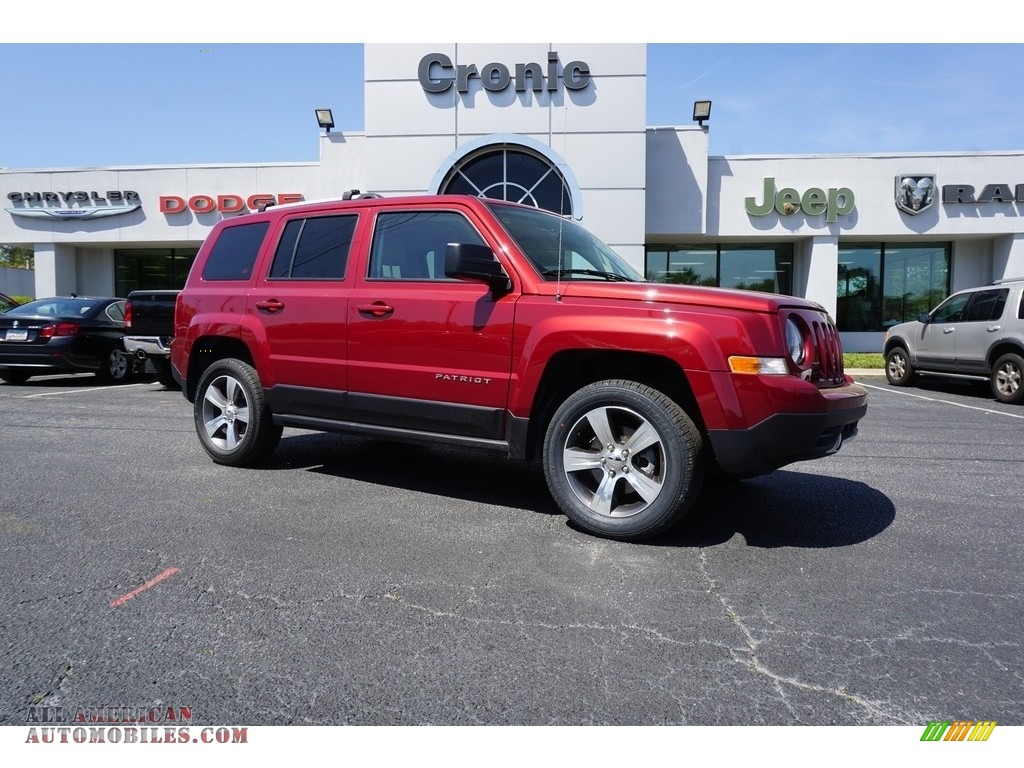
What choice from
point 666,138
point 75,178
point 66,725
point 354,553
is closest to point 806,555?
point 354,553

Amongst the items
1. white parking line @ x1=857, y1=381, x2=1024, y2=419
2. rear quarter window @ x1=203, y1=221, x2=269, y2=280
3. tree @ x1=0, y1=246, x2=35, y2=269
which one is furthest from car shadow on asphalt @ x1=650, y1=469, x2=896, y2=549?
tree @ x1=0, y1=246, x2=35, y2=269

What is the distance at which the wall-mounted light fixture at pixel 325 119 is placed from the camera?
19.9 meters

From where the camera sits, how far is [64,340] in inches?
457

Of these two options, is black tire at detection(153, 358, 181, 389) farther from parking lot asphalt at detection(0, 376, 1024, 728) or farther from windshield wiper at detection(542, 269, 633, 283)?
windshield wiper at detection(542, 269, 633, 283)

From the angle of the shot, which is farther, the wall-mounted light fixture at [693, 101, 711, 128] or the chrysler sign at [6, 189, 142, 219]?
the chrysler sign at [6, 189, 142, 219]

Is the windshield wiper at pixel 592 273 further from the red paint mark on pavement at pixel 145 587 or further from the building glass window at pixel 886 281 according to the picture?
the building glass window at pixel 886 281

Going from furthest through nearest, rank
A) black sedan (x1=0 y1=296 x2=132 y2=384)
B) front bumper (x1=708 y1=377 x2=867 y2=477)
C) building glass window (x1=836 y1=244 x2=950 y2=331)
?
building glass window (x1=836 y1=244 x2=950 y2=331) < black sedan (x1=0 y1=296 x2=132 y2=384) < front bumper (x1=708 y1=377 x2=867 y2=477)

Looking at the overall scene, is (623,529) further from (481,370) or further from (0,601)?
(0,601)

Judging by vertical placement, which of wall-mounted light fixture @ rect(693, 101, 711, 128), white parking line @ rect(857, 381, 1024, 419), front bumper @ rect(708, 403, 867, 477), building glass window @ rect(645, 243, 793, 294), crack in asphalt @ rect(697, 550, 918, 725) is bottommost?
white parking line @ rect(857, 381, 1024, 419)

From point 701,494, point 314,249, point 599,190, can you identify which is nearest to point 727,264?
point 599,190

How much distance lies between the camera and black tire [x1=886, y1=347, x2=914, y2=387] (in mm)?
13289

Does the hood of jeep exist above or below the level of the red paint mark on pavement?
above

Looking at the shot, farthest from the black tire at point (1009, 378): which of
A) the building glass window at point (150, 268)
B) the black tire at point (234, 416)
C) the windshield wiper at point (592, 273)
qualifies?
the building glass window at point (150, 268)

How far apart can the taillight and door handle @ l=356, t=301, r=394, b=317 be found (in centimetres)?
926
